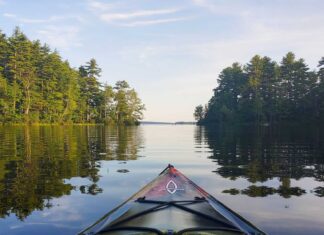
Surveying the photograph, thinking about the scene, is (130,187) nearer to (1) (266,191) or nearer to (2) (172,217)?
(1) (266,191)

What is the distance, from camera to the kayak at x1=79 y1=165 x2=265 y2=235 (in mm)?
4316

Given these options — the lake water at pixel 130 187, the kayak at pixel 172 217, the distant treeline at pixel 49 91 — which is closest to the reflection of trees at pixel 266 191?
the lake water at pixel 130 187

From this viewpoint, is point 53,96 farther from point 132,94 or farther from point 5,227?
point 5,227

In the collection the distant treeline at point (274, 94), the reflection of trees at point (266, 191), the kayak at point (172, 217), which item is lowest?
the reflection of trees at point (266, 191)

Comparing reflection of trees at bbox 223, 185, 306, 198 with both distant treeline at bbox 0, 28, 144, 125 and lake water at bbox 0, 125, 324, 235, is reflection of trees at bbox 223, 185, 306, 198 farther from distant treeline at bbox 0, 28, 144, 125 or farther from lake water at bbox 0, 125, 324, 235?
distant treeline at bbox 0, 28, 144, 125

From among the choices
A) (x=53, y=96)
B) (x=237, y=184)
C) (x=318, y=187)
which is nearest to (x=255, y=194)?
(x=237, y=184)

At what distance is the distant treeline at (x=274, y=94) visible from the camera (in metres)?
73.3

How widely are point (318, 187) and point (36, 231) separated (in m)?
8.34

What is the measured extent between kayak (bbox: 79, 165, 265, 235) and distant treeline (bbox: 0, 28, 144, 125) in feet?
206

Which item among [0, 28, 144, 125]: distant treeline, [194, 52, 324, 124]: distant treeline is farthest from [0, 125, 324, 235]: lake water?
[194, 52, 324, 124]: distant treeline

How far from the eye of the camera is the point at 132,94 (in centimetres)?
9925

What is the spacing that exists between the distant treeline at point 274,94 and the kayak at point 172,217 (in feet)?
233

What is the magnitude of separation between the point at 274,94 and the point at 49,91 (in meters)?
52.3

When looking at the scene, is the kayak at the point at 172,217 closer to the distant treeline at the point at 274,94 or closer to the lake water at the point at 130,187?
the lake water at the point at 130,187
